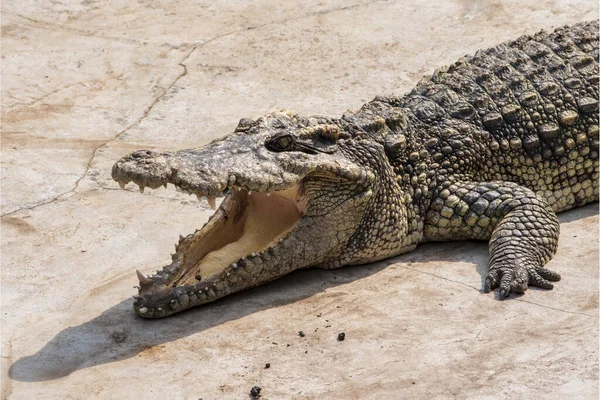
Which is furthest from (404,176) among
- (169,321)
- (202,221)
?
(169,321)

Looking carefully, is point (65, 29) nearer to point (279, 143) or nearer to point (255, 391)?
point (279, 143)

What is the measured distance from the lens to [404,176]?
259 inches

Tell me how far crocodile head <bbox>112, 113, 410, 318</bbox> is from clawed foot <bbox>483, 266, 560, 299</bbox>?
857mm

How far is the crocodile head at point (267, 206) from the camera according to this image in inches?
227

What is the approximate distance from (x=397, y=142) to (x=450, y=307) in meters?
1.23

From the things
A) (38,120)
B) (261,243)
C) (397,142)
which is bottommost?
(38,120)

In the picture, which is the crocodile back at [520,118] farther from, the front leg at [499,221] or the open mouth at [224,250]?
the open mouth at [224,250]

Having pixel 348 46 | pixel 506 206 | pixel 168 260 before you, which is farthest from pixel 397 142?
pixel 348 46

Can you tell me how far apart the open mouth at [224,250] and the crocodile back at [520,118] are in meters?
1.14

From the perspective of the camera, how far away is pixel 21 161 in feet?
25.5

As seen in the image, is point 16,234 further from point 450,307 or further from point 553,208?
point 553,208

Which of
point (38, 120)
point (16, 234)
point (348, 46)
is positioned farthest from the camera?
point (348, 46)

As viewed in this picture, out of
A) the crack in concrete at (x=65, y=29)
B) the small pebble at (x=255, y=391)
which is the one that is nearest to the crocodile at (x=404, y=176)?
the small pebble at (x=255, y=391)

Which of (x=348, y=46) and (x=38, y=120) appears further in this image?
(x=348, y=46)
